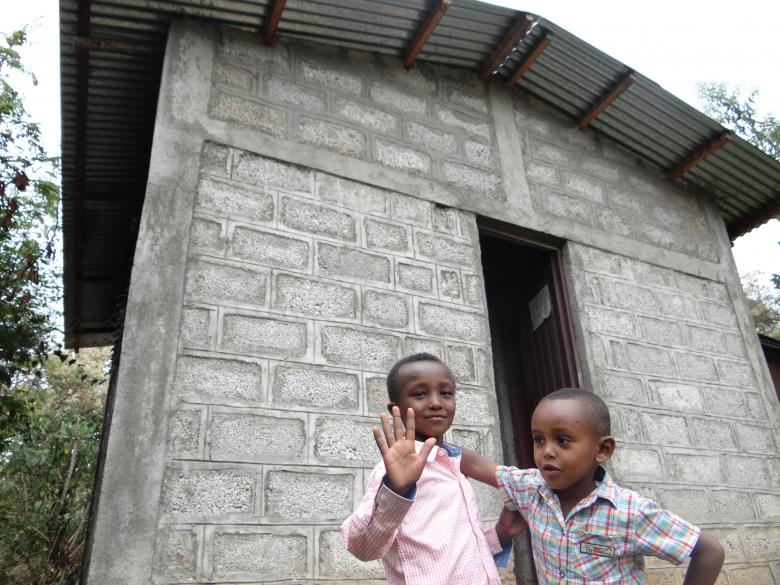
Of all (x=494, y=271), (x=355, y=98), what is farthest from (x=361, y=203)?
(x=494, y=271)

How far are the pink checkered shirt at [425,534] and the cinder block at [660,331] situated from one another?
2.97m

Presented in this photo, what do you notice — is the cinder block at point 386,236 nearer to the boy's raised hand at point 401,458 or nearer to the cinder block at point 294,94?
the cinder block at point 294,94

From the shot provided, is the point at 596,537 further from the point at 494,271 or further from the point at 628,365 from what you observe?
the point at 494,271

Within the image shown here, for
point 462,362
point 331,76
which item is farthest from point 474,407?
point 331,76

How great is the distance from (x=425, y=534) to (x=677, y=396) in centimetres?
318

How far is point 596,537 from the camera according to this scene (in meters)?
1.70

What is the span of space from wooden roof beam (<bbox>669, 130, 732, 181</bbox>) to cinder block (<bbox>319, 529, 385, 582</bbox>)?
169 inches

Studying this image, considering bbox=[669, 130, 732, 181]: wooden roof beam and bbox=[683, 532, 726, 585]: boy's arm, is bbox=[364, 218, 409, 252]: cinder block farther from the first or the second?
bbox=[669, 130, 732, 181]: wooden roof beam

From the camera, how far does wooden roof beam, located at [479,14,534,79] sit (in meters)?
4.25

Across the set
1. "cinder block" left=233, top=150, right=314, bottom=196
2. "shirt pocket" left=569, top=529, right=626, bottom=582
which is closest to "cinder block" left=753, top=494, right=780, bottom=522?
"shirt pocket" left=569, top=529, right=626, bottom=582

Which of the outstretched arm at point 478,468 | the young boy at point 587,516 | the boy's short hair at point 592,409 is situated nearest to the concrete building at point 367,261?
the outstretched arm at point 478,468

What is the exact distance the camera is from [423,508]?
1.79 metres

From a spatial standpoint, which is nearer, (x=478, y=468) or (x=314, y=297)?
(x=478, y=468)

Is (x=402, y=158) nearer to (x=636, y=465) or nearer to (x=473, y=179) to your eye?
(x=473, y=179)
